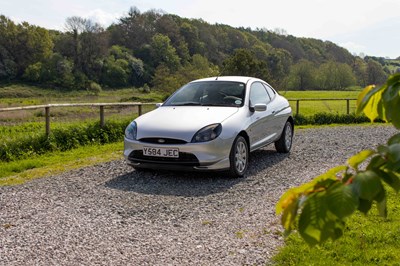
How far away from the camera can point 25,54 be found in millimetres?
96500

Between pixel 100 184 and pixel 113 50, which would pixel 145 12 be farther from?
pixel 100 184

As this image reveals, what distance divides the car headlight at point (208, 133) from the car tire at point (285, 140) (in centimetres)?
279

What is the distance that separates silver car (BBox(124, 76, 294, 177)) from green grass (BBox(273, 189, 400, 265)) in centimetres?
266

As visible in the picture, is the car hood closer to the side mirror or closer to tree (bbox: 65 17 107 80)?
the side mirror

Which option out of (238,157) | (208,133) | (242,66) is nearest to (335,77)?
(242,66)

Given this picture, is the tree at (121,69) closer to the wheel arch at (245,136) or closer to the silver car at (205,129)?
the silver car at (205,129)

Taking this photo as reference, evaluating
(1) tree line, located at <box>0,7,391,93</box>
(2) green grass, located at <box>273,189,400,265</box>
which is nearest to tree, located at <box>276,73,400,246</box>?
(2) green grass, located at <box>273,189,400,265</box>

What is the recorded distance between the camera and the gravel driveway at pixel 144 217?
3.97m

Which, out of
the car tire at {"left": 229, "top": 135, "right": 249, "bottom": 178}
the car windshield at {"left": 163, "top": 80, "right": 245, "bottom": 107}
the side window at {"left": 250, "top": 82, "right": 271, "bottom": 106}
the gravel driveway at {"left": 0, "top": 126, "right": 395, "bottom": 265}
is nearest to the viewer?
the gravel driveway at {"left": 0, "top": 126, "right": 395, "bottom": 265}

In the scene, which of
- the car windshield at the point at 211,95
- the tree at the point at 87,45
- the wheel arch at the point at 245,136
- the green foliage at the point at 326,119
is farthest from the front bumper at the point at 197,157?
the tree at the point at 87,45

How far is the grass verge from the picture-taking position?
761cm

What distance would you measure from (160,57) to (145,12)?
24.5 meters

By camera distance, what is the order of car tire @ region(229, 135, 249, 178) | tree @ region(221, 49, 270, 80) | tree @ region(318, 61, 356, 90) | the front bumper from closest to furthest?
1. the front bumper
2. car tire @ region(229, 135, 249, 178)
3. tree @ region(221, 49, 270, 80)
4. tree @ region(318, 61, 356, 90)

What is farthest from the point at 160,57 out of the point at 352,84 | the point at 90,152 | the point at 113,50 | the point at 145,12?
the point at 90,152
